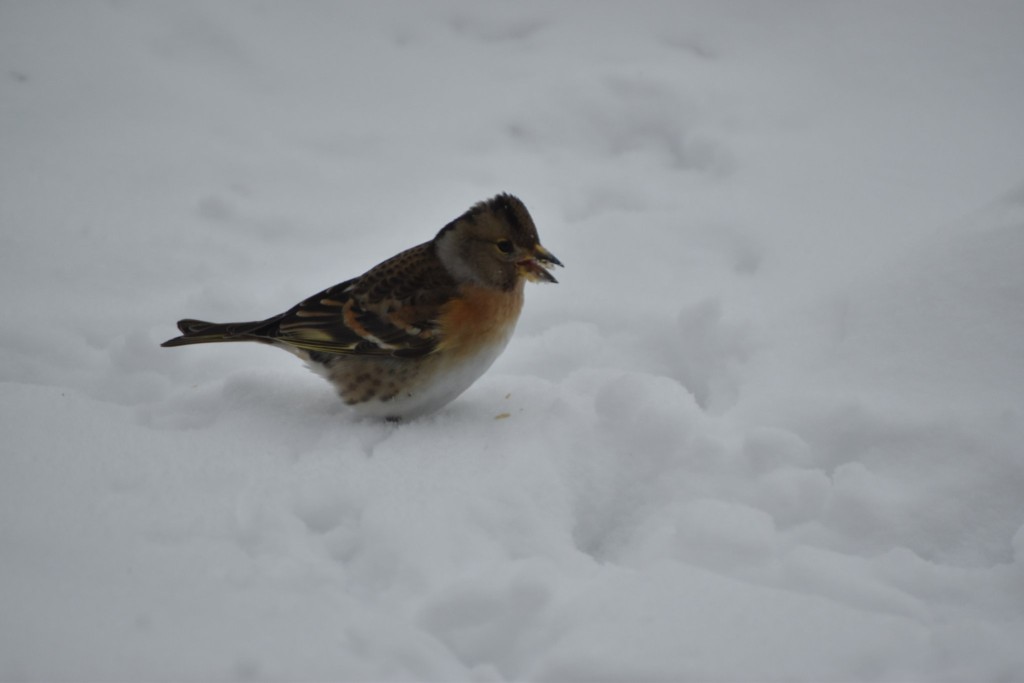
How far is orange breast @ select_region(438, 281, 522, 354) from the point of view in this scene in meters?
3.42

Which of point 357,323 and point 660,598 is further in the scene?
point 357,323

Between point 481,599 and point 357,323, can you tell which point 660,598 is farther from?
point 357,323

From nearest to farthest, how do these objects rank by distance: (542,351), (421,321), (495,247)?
1. (421,321)
2. (495,247)
3. (542,351)

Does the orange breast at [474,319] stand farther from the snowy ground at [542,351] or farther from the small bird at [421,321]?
the snowy ground at [542,351]

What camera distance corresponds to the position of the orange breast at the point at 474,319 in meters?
3.42

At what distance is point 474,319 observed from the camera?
11.3ft

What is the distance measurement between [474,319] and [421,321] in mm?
197

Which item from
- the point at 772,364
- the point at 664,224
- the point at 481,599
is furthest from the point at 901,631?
the point at 664,224

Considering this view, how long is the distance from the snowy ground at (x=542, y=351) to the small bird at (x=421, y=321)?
0.57 ft

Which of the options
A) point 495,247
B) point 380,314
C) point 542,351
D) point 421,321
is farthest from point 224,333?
point 542,351

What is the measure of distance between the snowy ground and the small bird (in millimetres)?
174

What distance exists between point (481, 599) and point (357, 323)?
141cm

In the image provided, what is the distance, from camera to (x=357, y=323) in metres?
3.54

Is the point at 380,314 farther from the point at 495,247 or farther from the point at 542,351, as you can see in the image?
the point at 542,351
